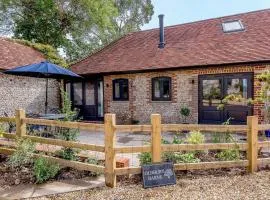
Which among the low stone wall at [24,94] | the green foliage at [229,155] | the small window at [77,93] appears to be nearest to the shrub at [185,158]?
the green foliage at [229,155]

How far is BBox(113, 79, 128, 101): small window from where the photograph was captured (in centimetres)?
1549

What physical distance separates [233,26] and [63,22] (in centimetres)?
1830

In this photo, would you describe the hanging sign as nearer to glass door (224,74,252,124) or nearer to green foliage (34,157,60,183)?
green foliage (34,157,60,183)

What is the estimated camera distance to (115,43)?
1938 cm

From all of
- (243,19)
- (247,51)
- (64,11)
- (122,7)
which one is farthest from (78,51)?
(247,51)

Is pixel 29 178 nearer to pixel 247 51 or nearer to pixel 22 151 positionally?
pixel 22 151

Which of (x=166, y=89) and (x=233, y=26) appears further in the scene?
(x=233, y=26)

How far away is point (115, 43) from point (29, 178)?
1470cm

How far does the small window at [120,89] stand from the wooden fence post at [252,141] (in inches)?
395

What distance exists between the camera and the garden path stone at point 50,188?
494cm

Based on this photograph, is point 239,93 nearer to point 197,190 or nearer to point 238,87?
A: point 238,87

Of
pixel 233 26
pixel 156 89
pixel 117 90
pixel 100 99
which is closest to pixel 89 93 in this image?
pixel 100 99

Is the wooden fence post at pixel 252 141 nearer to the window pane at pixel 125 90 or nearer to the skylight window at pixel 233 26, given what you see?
the skylight window at pixel 233 26

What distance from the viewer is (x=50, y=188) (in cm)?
520
